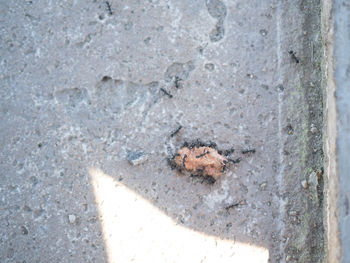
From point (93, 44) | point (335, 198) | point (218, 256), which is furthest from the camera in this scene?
point (93, 44)

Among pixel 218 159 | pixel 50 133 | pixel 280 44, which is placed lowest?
pixel 50 133

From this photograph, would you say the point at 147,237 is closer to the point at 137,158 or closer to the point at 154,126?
the point at 137,158

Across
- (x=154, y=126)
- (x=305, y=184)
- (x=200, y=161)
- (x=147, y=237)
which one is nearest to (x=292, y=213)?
(x=305, y=184)

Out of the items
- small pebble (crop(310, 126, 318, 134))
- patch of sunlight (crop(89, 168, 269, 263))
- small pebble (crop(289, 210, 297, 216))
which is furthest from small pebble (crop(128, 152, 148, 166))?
small pebble (crop(310, 126, 318, 134))

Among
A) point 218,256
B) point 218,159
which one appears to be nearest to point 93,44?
point 218,159

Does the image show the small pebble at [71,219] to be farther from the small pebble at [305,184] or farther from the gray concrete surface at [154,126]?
the small pebble at [305,184]

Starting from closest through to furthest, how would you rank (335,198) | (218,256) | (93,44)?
(335,198), (218,256), (93,44)

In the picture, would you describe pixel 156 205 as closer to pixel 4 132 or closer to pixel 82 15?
pixel 4 132

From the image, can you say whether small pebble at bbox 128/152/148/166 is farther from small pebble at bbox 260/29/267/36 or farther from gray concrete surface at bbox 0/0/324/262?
small pebble at bbox 260/29/267/36
